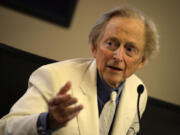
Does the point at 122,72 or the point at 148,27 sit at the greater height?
the point at 148,27

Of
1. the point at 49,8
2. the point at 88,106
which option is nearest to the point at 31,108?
the point at 88,106

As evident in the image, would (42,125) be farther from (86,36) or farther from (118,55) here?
(86,36)

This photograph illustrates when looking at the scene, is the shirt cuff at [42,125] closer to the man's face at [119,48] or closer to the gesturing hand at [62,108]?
the gesturing hand at [62,108]

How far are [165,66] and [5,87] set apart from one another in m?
1.32

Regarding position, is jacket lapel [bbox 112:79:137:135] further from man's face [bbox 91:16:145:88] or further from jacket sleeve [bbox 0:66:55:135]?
jacket sleeve [bbox 0:66:55:135]

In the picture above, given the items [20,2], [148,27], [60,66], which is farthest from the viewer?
[20,2]

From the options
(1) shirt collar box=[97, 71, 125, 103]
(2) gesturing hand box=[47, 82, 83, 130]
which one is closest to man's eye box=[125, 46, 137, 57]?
(1) shirt collar box=[97, 71, 125, 103]

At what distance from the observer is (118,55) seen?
41.8 inches

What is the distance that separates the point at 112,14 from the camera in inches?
46.3

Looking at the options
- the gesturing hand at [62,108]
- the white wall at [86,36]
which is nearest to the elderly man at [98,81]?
the gesturing hand at [62,108]

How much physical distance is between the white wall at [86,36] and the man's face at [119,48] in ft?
1.85

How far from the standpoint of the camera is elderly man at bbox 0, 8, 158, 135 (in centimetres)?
94

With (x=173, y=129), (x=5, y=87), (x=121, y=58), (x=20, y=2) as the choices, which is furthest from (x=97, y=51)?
(x=173, y=129)

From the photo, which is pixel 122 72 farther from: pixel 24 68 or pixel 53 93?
pixel 24 68
